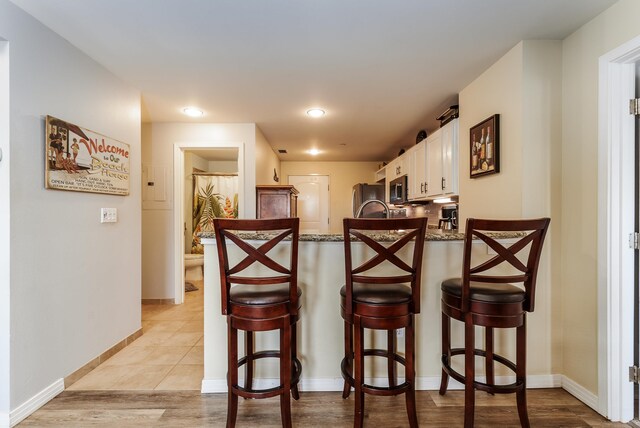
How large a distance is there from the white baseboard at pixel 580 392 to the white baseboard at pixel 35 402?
3.27m

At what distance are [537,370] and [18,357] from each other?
10.4ft

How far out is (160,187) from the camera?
11.8ft

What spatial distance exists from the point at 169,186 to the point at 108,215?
1.34 metres

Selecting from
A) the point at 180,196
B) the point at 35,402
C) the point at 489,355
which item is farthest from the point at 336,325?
the point at 180,196

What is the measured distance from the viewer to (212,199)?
5.48 meters

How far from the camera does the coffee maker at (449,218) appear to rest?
3.31 metres

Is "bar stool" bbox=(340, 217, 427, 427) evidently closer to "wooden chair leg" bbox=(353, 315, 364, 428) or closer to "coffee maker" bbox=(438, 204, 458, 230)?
"wooden chair leg" bbox=(353, 315, 364, 428)

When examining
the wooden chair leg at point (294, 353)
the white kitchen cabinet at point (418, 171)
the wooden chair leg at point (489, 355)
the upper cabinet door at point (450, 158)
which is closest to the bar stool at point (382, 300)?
the wooden chair leg at point (294, 353)

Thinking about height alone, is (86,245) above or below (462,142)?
below

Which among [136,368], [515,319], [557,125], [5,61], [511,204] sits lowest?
[136,368]

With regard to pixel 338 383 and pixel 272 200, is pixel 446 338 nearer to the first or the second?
pixel 338 383

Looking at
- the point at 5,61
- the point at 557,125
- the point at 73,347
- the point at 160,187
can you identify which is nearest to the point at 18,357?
the point at 73,347

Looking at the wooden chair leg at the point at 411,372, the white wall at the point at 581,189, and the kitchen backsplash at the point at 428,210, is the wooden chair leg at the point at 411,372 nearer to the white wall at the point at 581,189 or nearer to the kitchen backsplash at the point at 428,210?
the white wall at the point at 581,189

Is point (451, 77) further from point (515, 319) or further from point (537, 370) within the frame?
point (537, 370)
